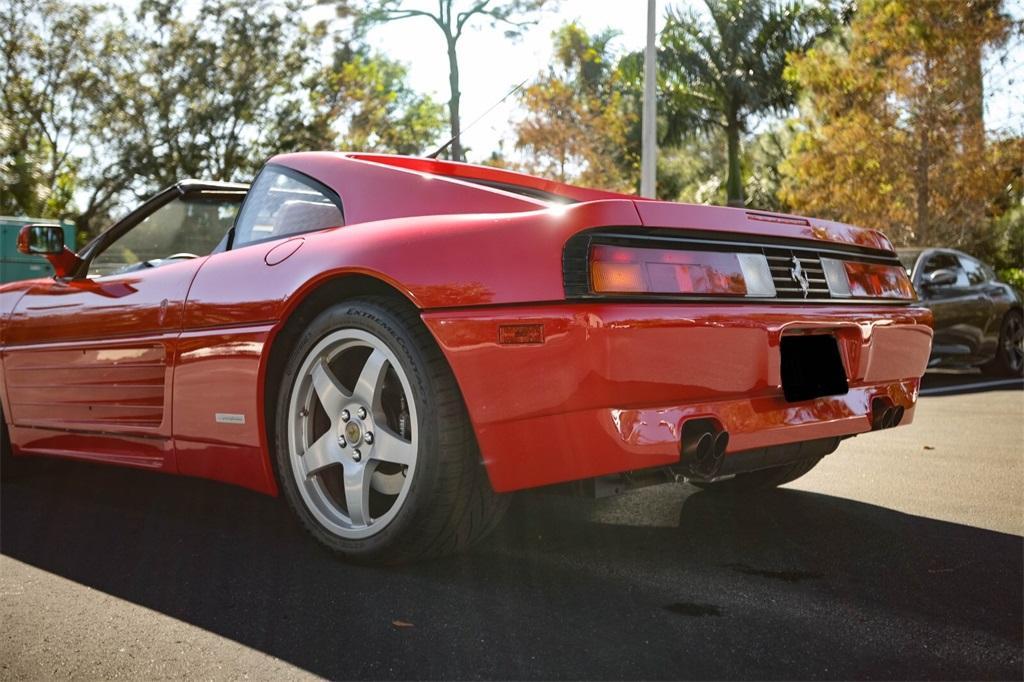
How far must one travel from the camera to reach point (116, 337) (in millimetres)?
4027

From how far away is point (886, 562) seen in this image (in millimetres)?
3197

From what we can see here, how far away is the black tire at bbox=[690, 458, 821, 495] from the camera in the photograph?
14.0ft

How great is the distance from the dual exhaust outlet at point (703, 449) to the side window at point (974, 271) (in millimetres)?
8952

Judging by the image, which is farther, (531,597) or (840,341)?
(840,341)

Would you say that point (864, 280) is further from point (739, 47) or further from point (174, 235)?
point (739, 47)

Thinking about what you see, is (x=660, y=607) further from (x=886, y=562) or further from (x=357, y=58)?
(x=357, y=58)

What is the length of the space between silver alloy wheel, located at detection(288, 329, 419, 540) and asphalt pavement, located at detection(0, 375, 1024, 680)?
19cm

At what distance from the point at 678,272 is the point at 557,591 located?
913 millimetres

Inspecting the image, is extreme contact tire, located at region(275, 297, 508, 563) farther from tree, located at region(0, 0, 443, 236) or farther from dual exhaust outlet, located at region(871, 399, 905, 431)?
tree, located at region(0, 0, 443, 236)

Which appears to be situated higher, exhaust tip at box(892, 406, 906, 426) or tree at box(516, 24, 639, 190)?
tree at box(516, 24, 639, 190)

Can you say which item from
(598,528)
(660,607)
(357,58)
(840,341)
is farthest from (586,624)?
(357,58)

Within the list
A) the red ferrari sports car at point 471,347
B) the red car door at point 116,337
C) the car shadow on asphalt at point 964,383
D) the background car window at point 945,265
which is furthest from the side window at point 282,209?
→ the background car window at point 945,265

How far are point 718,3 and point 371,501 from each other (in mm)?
29878

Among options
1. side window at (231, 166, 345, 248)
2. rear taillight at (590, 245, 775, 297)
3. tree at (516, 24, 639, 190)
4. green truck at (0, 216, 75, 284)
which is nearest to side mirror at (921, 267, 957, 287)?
rear taillight at (590, 245, 775, 297)
